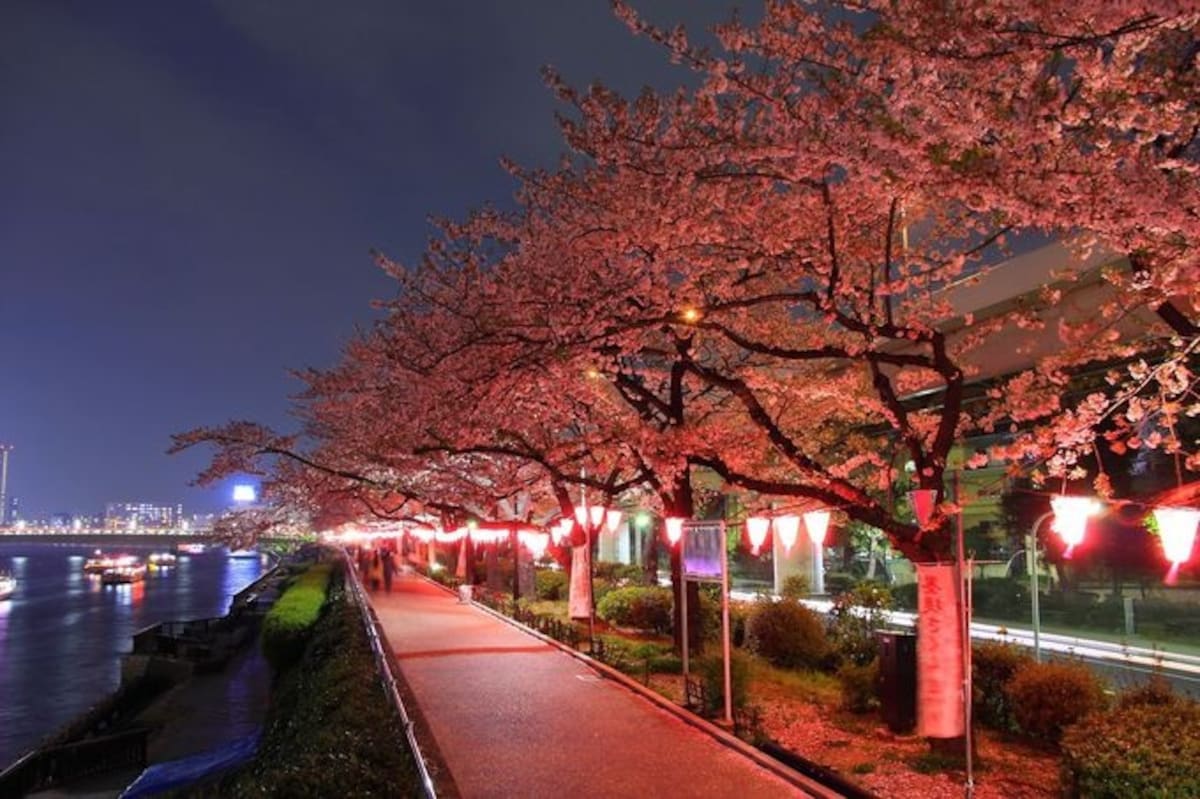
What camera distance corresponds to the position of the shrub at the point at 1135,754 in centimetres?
725

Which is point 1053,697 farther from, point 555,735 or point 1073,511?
point 555,735

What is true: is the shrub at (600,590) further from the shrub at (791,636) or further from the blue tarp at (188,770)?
the blue tarp at (188,770)

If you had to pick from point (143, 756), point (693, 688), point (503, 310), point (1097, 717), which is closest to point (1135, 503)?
point (1097, 717)

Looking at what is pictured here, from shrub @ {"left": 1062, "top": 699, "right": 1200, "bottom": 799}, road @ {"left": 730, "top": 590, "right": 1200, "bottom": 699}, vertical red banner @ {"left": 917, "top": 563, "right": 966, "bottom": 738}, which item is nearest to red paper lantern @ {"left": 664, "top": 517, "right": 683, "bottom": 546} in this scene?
road @ {"left": 730, "top": 590, "right": 1200, "bottom": 699}

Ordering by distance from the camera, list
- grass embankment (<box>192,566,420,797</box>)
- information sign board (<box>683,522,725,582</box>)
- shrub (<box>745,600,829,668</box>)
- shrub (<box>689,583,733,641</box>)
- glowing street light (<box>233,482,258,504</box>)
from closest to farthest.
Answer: grass embankment (<box>192,566,420,797</box>)
information sign board (<box>683,522,725,582</box>)
shrub (<box>745,600,829,668</box>)
shrub (<box>689,583,733,641</box>)
glowing street light (<box>233,482,258,504</box>)

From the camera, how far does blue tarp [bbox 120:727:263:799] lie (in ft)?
49.4

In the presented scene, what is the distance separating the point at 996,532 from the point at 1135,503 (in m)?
12.7

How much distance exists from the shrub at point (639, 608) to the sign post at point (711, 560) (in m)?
9.55

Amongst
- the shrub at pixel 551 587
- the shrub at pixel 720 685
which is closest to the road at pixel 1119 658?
the shrub at pixel 720 685

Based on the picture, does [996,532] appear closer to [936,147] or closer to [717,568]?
[717,568]

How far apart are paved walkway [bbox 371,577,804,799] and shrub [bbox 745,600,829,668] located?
332cm

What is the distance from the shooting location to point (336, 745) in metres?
8.62

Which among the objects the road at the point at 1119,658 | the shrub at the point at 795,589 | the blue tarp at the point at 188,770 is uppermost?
the shrub at the point at 795,589

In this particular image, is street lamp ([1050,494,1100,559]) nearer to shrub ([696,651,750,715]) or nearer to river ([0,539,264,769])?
shrub ([696,651,750,715])
